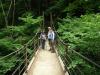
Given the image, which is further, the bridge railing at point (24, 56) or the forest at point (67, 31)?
the forest at point (67, 31)

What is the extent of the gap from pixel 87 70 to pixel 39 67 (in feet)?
4.74

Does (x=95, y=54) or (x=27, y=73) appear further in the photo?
(x=95, y=54)

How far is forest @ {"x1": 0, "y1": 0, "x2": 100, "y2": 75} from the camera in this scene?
7.88m

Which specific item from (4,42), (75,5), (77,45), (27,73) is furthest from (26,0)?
(27,73)

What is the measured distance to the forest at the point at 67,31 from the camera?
788 cm

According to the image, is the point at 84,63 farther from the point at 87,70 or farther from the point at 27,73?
the point at 27,73

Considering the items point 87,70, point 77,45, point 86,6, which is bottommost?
point 87,70

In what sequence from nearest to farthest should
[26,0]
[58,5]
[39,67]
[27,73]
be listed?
1. [27,73]
2. [39,67]
3. [58,5]
4. [26,0]

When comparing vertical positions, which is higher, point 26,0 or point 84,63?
point 26,0

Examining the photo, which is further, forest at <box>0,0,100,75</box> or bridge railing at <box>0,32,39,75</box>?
forest at <box>0,0,100,75</box>

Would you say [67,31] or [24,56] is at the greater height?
[67,31]

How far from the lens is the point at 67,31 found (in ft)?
37.7

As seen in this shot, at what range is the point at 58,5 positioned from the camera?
1658 centimetres

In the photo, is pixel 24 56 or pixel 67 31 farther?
pixel 67 31
